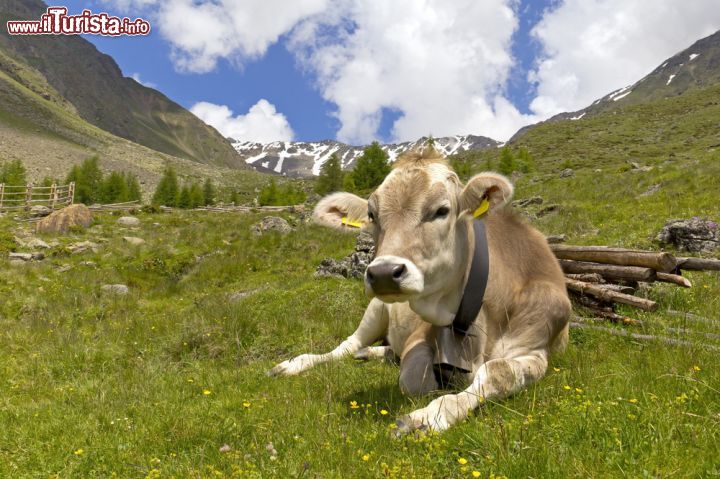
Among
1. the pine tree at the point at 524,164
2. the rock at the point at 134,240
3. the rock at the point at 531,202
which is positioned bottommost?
the rock at the point at 134,240

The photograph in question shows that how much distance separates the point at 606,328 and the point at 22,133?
6378 inches

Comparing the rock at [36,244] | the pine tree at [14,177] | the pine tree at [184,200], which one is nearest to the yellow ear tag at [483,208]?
the rock at [36,244]

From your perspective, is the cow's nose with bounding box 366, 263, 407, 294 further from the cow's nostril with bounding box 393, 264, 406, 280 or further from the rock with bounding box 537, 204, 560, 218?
the rock with bounding box 537, 204, 560, 218

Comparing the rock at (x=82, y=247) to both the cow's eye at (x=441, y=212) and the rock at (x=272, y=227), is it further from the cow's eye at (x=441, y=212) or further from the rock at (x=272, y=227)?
the cow's eye at (x=441, y=212)

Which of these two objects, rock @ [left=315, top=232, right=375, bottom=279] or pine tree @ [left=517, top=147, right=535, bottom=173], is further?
pine tree @ [left=517, top=147, right=535, bottom=173]

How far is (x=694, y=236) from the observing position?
10297 mm

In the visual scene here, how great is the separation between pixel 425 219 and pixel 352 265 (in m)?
9.07

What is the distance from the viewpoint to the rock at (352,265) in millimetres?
12594

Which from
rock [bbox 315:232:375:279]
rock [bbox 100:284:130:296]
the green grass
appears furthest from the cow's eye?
rock [bbox 100:284:130:296]

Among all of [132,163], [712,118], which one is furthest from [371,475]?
[132,163]

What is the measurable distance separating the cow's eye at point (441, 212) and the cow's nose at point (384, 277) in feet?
2.73

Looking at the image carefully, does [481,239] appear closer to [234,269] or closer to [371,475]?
[371,475]

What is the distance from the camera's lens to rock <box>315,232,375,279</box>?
41.3ft

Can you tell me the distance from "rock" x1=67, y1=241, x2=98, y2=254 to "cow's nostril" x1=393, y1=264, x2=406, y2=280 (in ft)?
64.5
